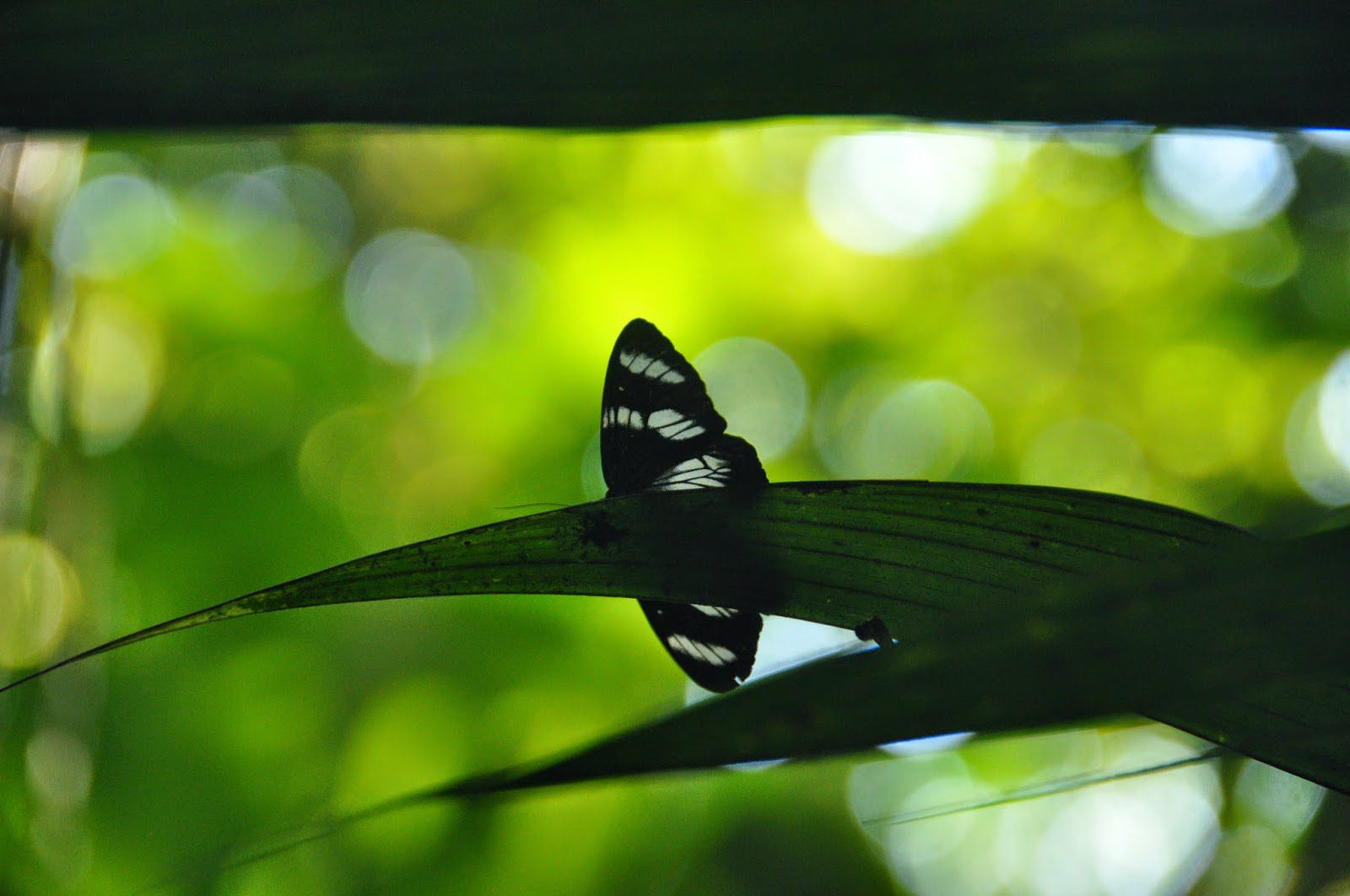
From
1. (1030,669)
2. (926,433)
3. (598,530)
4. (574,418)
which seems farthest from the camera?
(926,433)

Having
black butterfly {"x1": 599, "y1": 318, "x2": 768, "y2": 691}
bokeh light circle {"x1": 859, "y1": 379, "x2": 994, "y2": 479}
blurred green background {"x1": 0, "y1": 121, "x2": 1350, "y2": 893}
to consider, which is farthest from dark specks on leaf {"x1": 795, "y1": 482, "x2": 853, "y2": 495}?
bokeh light circle {"x1": 859, "y1": 379, "x2": 994, "y2": 479}

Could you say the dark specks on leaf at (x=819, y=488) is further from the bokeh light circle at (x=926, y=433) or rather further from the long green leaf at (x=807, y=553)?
the bokeh light circle at (x=926, y=433)

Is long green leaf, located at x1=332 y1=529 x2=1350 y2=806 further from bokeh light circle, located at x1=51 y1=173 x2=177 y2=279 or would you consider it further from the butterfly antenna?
bokeh light circle, located at x1=51 y1=173 x2=177 y2=279

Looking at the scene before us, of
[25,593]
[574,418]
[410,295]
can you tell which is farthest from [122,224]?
[25,593]

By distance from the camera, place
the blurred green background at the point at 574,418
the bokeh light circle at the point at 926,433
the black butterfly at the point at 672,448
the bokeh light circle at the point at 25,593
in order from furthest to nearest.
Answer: the bokeh light circle at the point at 926,433, the blurred green background at the point at 574,418, the bokeh light circle at the point at 25,593, the black butterfly at the point at 672,448

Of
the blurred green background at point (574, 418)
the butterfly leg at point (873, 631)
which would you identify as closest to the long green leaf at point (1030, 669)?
the butterfly leg at point (873, 631)

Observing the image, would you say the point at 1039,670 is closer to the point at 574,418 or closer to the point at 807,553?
the point at 807,553
